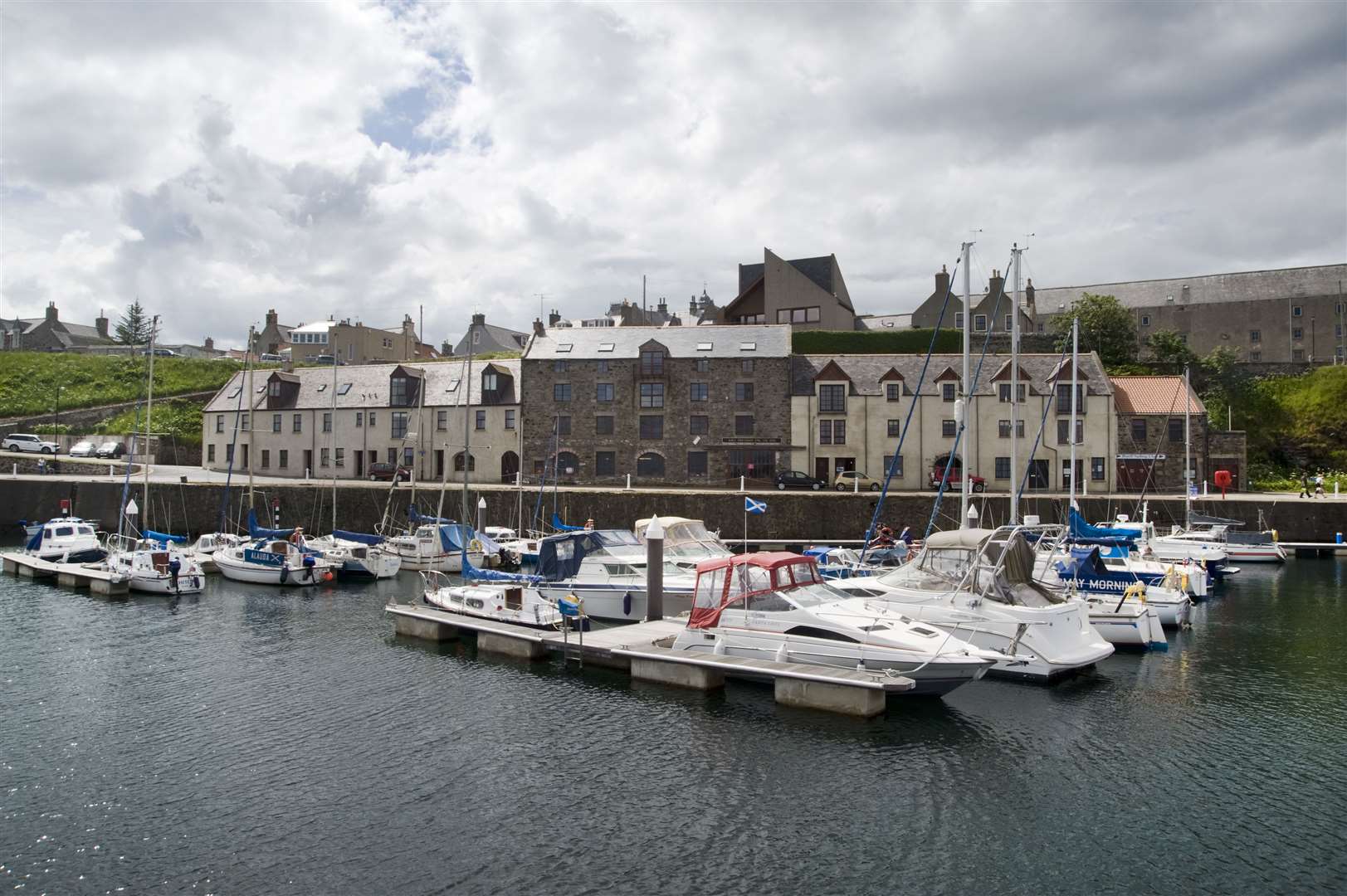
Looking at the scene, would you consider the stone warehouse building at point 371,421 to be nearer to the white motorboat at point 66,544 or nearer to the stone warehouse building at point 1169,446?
the white motorboat at point 66,544

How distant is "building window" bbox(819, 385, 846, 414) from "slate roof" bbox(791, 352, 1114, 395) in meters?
0.75

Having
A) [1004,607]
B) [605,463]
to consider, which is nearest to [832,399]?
[605,463]

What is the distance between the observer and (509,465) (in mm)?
61812

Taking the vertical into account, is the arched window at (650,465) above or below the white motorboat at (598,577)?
above

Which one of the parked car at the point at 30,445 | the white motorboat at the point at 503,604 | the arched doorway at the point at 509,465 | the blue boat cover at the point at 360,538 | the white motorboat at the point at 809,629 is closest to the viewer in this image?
the white motorboat at the point at 809,629

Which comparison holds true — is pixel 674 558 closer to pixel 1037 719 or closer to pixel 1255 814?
pixel 1037 719

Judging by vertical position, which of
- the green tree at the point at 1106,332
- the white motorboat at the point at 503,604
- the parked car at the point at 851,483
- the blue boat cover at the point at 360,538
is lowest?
the white motorboat at the point at 503,604

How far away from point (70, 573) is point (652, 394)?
33.4m

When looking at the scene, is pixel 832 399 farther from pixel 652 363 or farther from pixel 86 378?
pixel 86 378

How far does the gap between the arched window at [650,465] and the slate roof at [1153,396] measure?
28.8 m

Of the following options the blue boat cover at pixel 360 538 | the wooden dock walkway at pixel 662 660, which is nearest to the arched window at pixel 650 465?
the blue boat cover at pixel 360 538

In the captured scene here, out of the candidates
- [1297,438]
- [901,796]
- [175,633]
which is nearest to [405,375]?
[175,633]

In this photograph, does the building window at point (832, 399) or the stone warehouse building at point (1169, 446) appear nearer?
the stone warehouse building at point (1169, 446)

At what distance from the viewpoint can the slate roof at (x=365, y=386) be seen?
63.8 meters
